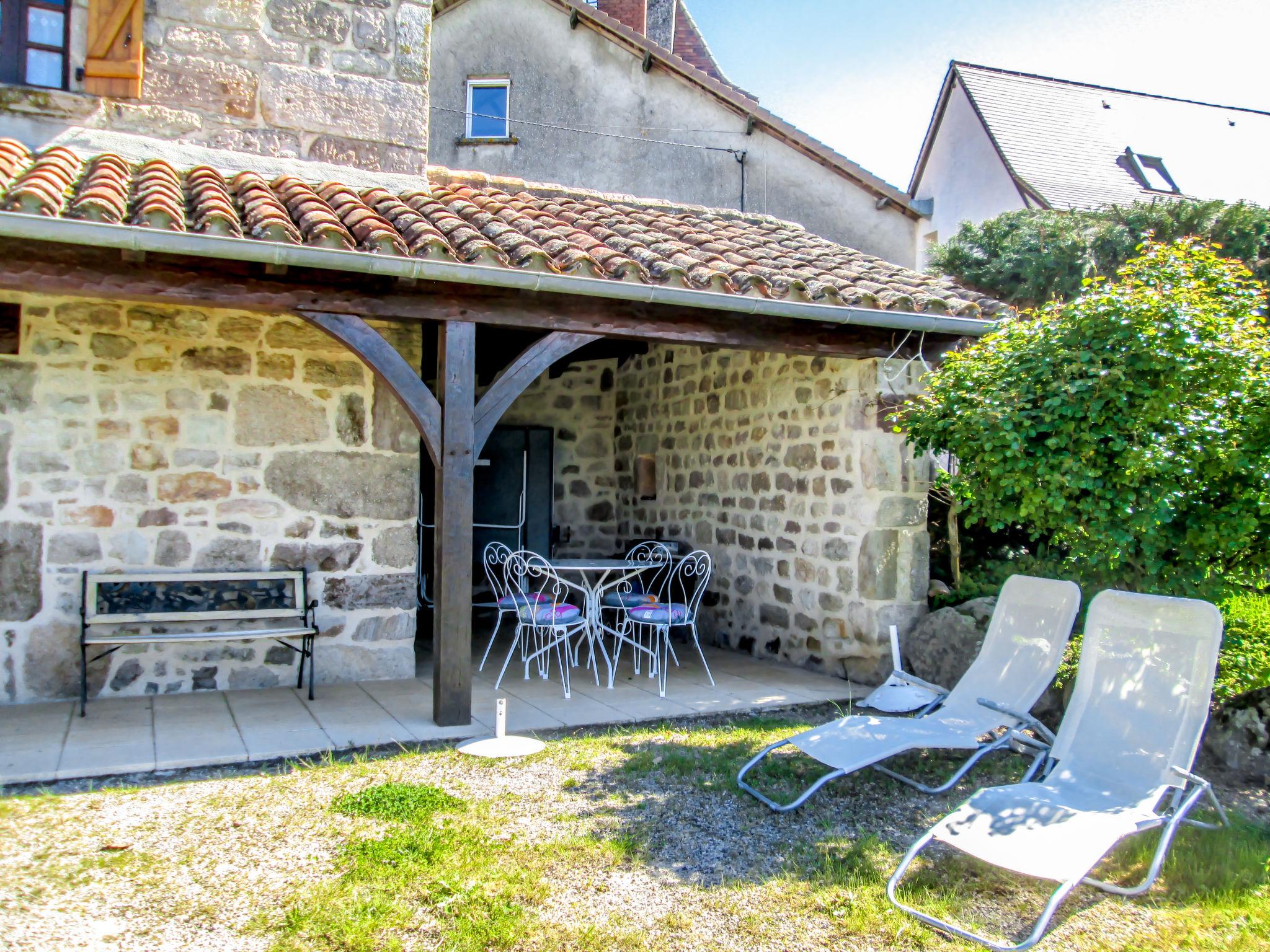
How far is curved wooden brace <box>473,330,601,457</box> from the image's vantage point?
4.58 m

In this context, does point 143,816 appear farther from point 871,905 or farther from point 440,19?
point 440,19

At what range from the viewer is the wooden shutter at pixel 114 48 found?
552cm

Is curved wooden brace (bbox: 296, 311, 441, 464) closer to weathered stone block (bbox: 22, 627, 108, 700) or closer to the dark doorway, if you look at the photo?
weathered stone block (bbox: 22, 627, 108, 700)

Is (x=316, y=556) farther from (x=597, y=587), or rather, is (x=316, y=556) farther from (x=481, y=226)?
(x=481, y=226)

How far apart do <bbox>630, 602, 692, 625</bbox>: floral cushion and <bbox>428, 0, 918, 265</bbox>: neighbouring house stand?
6.62 meters

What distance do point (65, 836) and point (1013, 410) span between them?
3.98 meters

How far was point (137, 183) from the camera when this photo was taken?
15.5 feet

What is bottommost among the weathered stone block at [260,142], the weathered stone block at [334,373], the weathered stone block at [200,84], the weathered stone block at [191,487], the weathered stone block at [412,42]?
the weathered stone block at [191,487]

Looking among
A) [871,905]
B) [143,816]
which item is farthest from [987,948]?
[143,816]

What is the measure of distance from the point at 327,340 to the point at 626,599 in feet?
7.88

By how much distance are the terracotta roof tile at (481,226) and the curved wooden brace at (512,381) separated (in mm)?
379

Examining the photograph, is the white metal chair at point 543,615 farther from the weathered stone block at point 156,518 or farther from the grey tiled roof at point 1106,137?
the grey tiled roof at point 1106,137

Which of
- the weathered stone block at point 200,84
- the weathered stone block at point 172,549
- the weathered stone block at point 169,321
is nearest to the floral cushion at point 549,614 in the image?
the weathered stone block at point 172,549

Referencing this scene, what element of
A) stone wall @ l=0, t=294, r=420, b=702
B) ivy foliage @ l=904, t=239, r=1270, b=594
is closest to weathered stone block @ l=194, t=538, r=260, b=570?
stone wall @ l=0, t=294, r=420, b=702
